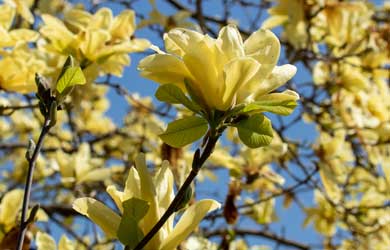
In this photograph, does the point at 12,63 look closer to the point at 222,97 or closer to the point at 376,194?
the point at 222,97

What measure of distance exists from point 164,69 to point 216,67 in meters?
0.06

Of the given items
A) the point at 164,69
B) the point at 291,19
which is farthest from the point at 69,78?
the point at 291,19

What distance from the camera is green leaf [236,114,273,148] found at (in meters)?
0.73

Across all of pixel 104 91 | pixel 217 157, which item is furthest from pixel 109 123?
pixel 217 157

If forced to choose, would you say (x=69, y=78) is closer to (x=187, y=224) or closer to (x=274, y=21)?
(x=187, y=224)

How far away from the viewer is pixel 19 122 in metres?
3.28

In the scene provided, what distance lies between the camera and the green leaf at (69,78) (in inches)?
30.8

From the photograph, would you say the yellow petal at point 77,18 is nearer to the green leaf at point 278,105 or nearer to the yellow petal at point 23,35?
the yellow petal at point 23,35

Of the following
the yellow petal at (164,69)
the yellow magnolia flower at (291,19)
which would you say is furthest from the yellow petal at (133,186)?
the yellow magnolia flower at (291,19)

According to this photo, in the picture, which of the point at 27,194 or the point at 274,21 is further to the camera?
the point at 274,21

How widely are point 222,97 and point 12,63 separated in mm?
689

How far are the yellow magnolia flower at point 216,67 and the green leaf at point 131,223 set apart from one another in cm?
14

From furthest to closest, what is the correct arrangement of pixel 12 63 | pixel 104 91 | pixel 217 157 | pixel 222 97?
1. pixel 104 91
2. pixel 217 157
3. pixel 12 63
4. pixel 222 97

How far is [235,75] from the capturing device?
744 mm
